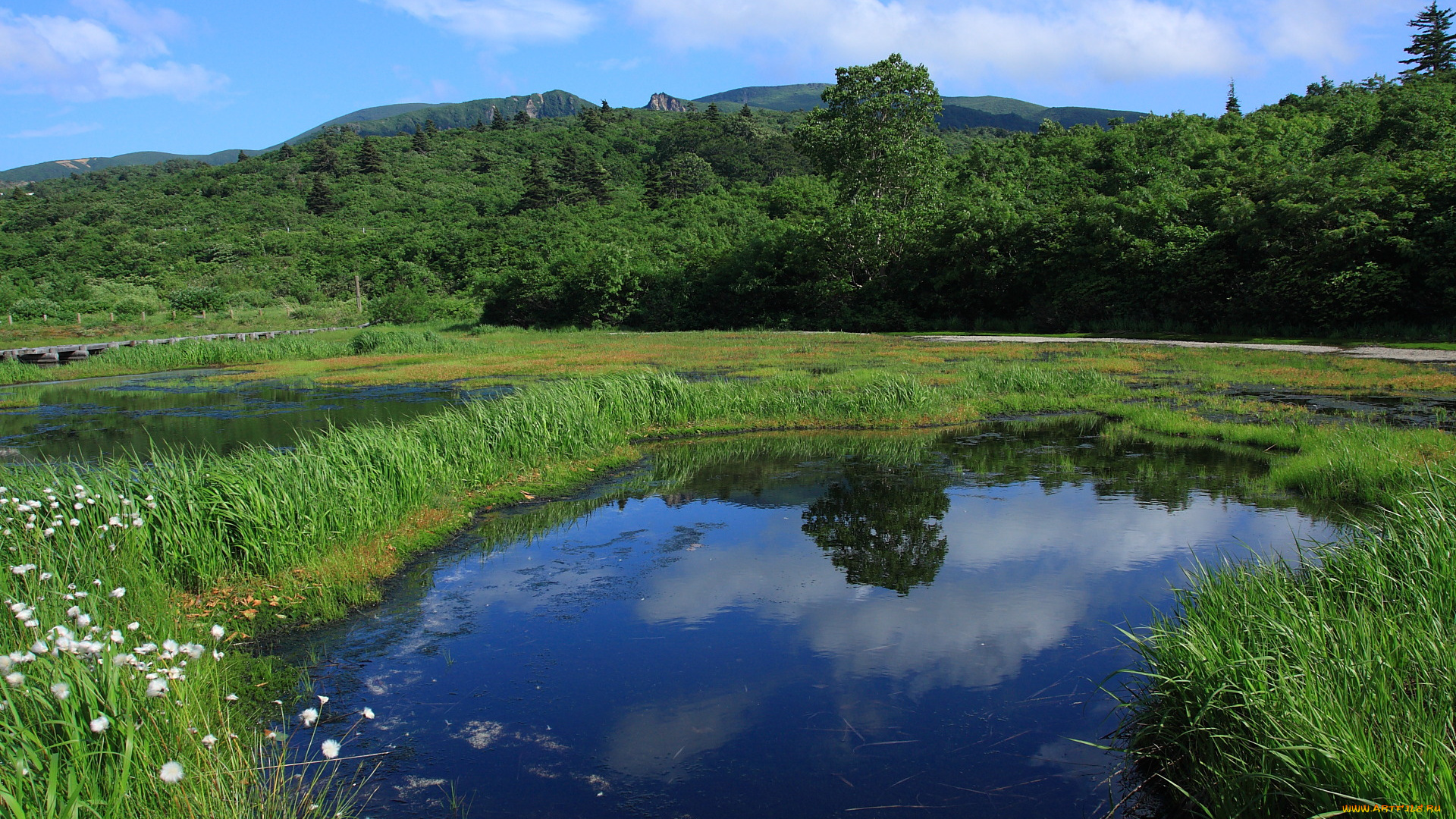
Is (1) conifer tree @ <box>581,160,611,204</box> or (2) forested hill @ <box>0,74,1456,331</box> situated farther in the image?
(1) conifer tree @ <box>581,160,611,204</box>

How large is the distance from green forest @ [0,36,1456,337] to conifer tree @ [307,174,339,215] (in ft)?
1.14

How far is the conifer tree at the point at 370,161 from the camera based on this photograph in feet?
371

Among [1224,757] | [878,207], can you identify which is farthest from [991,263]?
[1224,757]

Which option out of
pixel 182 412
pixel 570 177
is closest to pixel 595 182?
pixel 570 177

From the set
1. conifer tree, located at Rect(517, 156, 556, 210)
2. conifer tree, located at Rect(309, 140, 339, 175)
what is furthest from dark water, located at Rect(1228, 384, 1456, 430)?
conifer tree, located at Rect(309, 140, 339, 175)

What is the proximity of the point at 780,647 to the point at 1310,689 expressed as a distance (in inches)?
149

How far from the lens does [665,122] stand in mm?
140625

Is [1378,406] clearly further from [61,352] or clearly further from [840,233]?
[61,352]

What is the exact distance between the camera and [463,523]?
10.6 meters

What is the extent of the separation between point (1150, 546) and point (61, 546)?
33.7 feet

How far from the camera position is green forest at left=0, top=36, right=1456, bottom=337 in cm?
2962

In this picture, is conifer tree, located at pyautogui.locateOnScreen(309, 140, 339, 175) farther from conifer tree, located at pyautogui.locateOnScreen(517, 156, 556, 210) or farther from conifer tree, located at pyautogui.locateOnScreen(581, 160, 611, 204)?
conifer tree, located at pyautogui.locateOnScreen(581, 160, 611, 204)

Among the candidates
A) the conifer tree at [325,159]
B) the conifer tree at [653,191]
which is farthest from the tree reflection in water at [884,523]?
the conifer tree at [325,159]

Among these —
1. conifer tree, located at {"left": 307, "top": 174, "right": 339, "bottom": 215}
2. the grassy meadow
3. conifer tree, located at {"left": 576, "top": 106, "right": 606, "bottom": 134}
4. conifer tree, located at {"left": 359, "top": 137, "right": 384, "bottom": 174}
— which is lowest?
the grassy meadow
